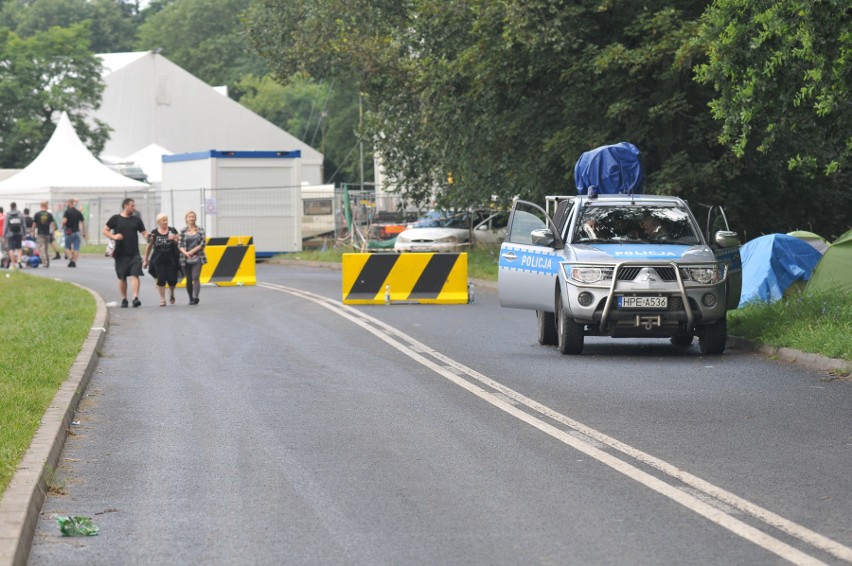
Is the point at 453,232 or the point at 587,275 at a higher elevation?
the point at 587,275

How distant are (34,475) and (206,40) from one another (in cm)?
11687

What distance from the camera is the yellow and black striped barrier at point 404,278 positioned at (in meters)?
24.3

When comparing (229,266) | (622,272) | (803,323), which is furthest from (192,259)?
(803,323)

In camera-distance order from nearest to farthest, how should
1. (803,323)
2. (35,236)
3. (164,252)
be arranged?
(803,323) < (164,252) < (35,236)

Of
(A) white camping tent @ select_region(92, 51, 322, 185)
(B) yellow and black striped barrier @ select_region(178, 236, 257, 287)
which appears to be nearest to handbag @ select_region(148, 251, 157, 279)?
(B) yellow and black striped barrier @ select_region(178, 236, 257, 287)

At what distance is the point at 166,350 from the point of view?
1664 centimetres

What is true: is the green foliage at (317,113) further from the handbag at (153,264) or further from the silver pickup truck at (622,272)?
the silver pickup truck at (622,272)

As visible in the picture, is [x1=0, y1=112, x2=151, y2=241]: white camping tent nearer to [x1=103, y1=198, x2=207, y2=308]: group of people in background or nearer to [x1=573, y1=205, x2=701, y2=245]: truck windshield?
[x1=103, y1=198, x2=207, y2=308]: group of people in background

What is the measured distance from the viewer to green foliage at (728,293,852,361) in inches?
563

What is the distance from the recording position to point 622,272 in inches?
591

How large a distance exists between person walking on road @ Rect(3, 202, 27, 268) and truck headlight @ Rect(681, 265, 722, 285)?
26371 millimetres

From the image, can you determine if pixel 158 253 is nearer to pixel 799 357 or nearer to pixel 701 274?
pixel 701 274

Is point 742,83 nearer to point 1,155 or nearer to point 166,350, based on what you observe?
point 166,350

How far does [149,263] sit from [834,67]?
13.1 meters
